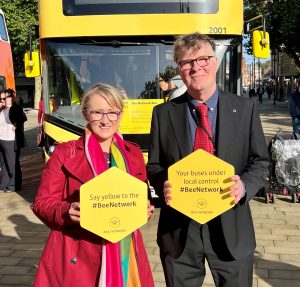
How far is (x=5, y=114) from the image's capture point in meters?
8.89

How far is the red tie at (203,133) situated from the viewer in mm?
2598

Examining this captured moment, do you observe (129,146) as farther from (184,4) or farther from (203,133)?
(184,4)

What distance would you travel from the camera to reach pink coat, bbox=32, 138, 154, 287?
2443mm

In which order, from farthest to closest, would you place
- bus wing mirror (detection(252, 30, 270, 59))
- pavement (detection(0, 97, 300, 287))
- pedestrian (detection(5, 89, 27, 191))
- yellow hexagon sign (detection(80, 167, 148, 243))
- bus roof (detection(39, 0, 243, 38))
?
1. pedestrian (detection(5, 89, 27, 191))
2. bus wing mirror (detection(252, 30, 270, 59))
3. bus roof (detection(39, 0, 243, 38))
4. pavement (detection(0, 97, 300, 287))
5. yellow hexagon sign (detection(80, 167, 148, 243))

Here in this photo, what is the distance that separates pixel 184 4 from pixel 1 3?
27.3 meters

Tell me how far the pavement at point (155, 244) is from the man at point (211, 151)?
6.00 ft

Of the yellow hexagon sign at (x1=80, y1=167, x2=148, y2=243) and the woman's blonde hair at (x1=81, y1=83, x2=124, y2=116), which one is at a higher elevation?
the woman's blonde hair at (x1=81, y1=83, x2=124, y2=116)

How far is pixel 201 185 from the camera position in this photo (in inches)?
95.3

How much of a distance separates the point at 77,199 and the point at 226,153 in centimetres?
79

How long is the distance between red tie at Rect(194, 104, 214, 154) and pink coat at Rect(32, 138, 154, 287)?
588 mm

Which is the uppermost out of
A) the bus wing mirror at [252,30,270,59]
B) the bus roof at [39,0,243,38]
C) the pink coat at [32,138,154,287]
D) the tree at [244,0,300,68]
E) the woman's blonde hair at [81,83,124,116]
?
the tree at [244,0,300,68]

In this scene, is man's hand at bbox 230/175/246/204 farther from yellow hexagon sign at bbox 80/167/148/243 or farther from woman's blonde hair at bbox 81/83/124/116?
woman's blonde hair at bbox 81/83/124/116

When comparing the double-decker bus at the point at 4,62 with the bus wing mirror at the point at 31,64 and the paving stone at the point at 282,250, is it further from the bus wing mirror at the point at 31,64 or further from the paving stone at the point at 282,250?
the paving stone at the point at 282,250

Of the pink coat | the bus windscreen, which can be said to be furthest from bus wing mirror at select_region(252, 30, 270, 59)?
the pink coat
